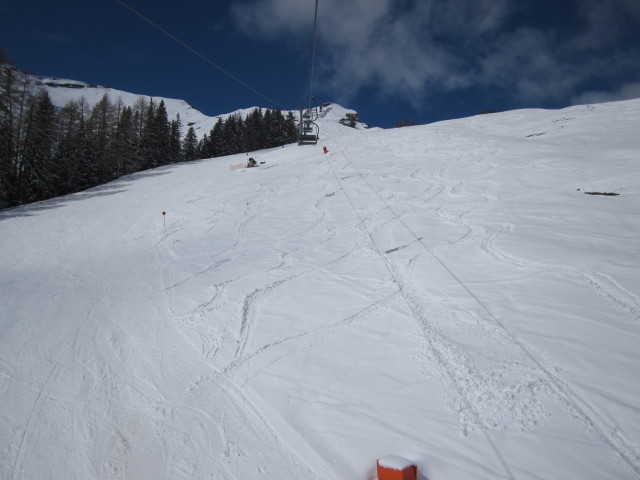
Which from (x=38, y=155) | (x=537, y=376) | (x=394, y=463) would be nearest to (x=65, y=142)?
(x=38, y=155)

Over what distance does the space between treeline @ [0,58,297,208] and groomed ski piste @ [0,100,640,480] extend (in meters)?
18.5

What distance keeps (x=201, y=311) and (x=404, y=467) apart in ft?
15.2

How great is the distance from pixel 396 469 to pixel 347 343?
7.39 ft

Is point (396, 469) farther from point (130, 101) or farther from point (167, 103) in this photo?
point (130, 101)

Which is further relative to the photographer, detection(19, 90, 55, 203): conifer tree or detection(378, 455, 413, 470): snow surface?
detection(19, 90, 55, 203): conifer tree

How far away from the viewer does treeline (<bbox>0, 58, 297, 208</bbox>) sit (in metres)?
22.7

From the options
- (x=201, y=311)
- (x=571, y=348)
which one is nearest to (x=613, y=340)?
(x=571, y=348)

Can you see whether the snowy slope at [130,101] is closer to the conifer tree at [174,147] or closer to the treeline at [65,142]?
the conifer tree at [174,147]

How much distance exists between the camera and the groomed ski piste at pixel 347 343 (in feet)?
10.3

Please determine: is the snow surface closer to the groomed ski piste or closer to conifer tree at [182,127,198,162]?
the groomed ski piste

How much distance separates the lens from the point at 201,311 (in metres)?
5.97

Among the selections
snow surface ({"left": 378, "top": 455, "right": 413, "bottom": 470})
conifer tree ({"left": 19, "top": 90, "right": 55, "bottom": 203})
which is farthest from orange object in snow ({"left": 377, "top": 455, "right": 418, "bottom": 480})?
conifer tree ({"left": 19, "top": 90, "right": 55, "bottom": 203})

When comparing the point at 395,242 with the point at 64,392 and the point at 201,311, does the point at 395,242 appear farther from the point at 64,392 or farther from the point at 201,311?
the point at 64,392

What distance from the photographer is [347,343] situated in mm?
4746
